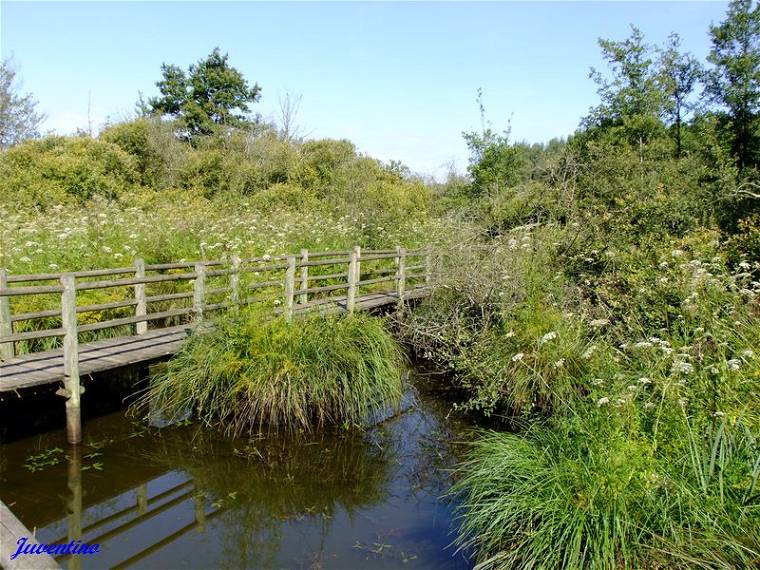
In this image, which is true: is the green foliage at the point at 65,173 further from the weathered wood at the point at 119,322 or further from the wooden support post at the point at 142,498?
the wooden support post at the point at 142,498

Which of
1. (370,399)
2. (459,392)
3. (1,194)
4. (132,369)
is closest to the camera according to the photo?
(370,399)

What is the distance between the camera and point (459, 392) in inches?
348

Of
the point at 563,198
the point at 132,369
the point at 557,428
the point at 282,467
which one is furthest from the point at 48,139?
the point at 557,428

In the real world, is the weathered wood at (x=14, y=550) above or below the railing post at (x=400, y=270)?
below

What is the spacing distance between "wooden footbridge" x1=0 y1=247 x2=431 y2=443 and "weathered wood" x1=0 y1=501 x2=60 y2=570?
11.8 feet

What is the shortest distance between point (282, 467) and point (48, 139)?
20.2 meters

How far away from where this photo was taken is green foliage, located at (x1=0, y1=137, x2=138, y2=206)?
604 inches

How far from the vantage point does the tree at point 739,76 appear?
15.2 m

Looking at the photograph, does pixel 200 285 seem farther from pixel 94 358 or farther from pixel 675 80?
pixel 675 80

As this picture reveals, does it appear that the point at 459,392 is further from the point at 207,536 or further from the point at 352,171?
the point at 352,171

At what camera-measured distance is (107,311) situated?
8227 millimetres

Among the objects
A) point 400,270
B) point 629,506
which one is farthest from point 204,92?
point 629,506

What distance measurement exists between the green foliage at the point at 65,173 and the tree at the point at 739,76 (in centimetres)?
1565

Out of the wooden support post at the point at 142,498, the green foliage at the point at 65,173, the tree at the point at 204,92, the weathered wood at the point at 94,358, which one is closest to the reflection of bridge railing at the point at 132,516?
the wooden support post at the point at 142,498
